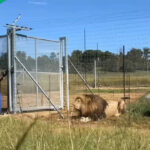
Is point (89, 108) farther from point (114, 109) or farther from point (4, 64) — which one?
point (4, 64)

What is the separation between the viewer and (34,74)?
12.0 m

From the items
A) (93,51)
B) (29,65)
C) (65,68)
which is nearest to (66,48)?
(65,68)

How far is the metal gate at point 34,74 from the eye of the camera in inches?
440

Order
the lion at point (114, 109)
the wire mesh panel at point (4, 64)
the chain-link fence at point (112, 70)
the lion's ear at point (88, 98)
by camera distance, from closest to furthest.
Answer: the lion's ear at point (88, 98)
the lion at point (114, 109)
the wire mesh panel at point (4, 64)
the chain-link fence at point (112, 70)

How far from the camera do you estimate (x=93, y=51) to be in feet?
84.2

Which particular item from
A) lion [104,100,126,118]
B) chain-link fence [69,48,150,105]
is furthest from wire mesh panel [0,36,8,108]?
chain-link fence [69,48,150,105]

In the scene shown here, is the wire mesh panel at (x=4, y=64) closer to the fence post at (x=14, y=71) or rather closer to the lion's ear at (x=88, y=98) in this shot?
the fence post at (x=14, y=71)

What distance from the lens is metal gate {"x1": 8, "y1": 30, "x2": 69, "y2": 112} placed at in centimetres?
1118

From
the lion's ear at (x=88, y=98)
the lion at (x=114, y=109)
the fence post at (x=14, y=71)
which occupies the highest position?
the fence post at (x=14, y=71)

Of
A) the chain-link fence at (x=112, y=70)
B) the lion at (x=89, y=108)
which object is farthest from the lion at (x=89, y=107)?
the chain-link fence at (x=112, y=70)

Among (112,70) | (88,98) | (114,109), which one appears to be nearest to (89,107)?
(88,98)

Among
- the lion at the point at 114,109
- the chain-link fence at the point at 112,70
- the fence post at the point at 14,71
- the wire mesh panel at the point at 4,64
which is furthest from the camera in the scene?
the chain-link fence at the point at 112,70

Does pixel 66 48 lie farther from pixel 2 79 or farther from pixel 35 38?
pixel 2 79

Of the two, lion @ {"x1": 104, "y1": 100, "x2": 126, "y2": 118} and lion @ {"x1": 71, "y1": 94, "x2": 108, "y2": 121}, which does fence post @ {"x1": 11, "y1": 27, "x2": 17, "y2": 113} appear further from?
lion @ {"x1": 104, "y1": 100, "x2": 126, "y2": 118}
